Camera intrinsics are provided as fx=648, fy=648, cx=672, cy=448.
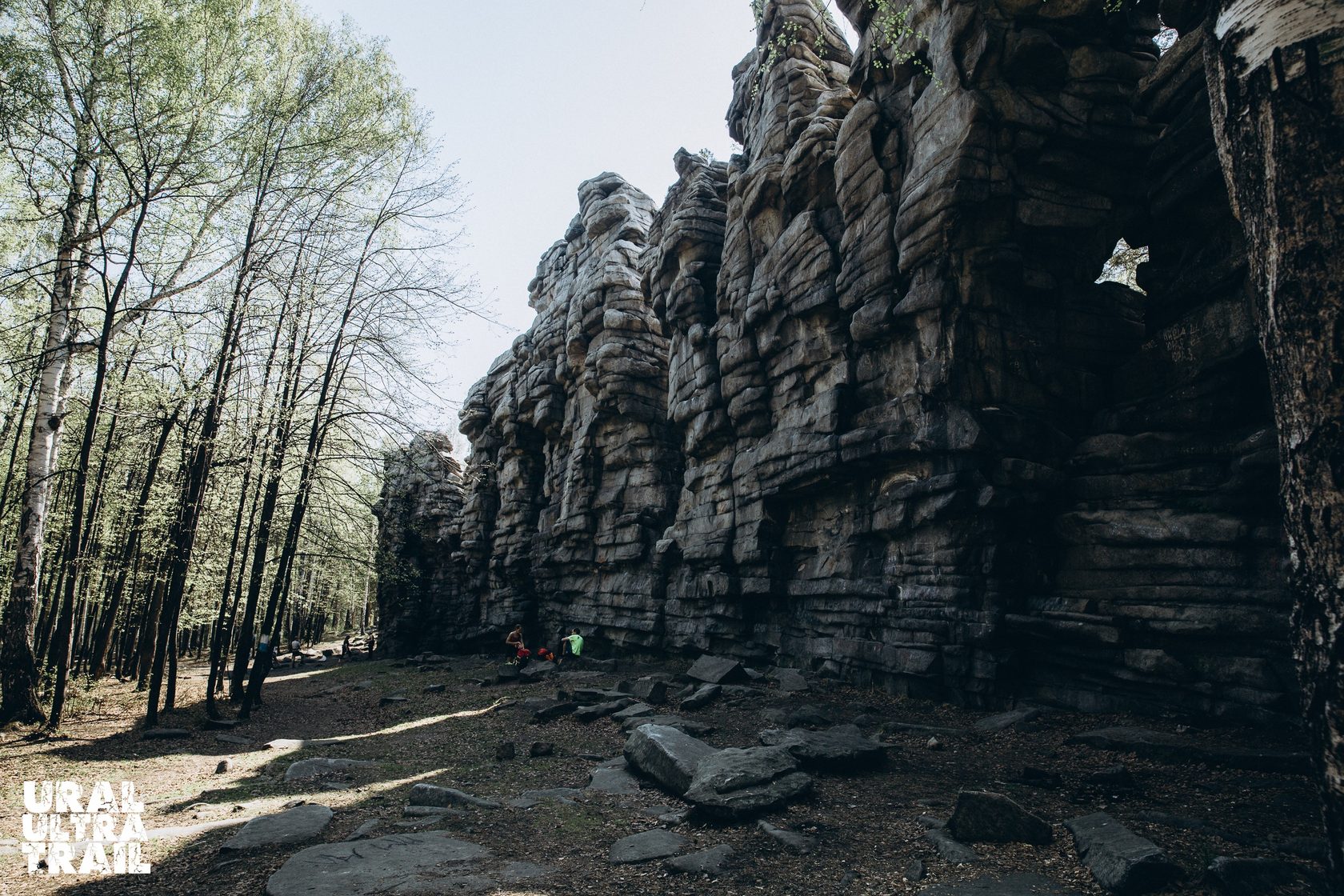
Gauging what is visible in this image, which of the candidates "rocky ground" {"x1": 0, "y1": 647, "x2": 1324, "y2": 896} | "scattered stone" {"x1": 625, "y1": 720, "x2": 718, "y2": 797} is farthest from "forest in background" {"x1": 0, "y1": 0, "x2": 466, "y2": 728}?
"scattered stone" {"x1": 625, "y1": 720, "x2": 718, "y2": 797}

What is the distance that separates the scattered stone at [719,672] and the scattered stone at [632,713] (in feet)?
9.23

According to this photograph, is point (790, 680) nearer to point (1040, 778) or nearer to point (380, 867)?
point (1040, 778)

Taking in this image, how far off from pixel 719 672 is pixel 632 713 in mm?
3970

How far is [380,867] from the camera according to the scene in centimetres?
603

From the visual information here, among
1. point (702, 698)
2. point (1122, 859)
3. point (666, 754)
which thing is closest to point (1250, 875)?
point (1122, 859)

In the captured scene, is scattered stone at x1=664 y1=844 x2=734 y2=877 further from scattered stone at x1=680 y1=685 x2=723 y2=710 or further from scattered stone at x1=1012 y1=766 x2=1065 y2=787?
scattered stone at x1=680 y1=685 x2=723 y2=710

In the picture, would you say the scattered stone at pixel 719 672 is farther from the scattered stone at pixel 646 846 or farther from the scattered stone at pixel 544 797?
the scattered stone at pixel 646 846

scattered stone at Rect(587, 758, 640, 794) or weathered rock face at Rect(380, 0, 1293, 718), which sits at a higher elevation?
weathered rock face at Rect(380, 0, 1293, 718)

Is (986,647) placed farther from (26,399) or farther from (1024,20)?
(26,399)

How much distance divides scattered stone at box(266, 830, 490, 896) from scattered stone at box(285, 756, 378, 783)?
444 cm

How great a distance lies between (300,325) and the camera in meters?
17.5

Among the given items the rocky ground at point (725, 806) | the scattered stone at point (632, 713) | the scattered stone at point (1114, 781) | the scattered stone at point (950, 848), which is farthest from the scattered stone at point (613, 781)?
the scattered stone at point (1114, 781)

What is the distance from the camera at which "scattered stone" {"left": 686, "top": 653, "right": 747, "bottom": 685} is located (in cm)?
1739

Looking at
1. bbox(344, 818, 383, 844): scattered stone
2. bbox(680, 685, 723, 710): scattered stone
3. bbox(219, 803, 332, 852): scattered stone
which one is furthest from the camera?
bbox(680, 685, 723, 710): scattered stone
